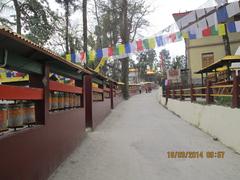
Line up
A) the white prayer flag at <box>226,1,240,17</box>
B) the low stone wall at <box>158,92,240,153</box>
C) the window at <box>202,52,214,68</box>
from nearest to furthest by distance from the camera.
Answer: the low stone wall at <box>158,92,240,153</box> < the white prayer flag at <box>226,1,240,17</box> < the window at <box>202,52,214,68</box>

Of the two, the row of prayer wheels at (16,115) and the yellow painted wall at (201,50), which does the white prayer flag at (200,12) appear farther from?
the yellow painted wall at (201,50)

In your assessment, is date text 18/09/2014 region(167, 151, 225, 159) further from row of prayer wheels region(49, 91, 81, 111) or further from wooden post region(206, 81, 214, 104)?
wooden post region(206, 81, 214, 104)

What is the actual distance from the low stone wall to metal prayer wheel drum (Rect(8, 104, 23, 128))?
5.09 meters

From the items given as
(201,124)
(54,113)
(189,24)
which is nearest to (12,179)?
(54,113)

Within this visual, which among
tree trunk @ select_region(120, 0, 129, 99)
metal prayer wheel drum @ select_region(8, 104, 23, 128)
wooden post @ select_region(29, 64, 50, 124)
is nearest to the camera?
metal prayer wheel drum @ select_region(8, 104, 23, 128)

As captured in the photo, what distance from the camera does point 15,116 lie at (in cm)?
505

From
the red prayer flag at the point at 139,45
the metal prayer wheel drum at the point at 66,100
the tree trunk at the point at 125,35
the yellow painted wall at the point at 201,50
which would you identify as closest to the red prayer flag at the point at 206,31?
the red prayer flag at the point at 139,45

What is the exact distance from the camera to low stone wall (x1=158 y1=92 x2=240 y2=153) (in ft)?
26.0

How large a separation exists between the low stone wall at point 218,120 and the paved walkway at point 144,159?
0.24m

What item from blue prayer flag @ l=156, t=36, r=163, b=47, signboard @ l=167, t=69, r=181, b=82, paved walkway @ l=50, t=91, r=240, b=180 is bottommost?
paved walkway @ l=50, t=91, r=240, b=180

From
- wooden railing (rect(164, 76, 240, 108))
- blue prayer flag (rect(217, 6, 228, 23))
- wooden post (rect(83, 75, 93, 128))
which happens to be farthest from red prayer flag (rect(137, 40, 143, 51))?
wooden post (rect(83, 75, 93, 128))

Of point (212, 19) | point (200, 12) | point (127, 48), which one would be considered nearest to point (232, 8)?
point (212, 19)

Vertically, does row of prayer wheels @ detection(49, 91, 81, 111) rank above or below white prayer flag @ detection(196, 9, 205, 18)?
below

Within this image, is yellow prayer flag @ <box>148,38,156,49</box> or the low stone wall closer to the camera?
the low stone wall
